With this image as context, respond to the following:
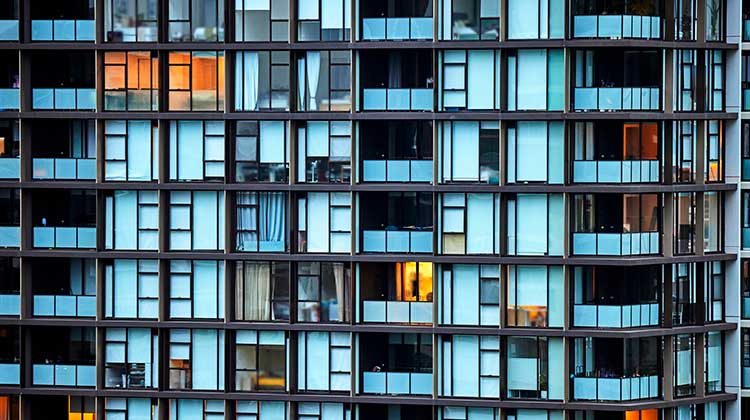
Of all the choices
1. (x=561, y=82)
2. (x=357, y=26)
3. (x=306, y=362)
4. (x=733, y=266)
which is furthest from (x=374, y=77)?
(x=733, y=266)

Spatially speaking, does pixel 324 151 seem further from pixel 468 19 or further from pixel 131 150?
pixel 131 150

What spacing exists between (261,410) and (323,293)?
458cm

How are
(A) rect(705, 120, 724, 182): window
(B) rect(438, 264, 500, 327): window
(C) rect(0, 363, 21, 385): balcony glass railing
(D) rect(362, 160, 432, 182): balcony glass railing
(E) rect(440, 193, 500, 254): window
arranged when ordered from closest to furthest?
(E) rect(440, 193, 500, 254): window → (B) rect(438, 264, 500, 327): window → (D) rect(362, 160, 432, 182): balcony glass railing → (A) rect(705, 120, 724, 182): window → (C) rect(0, 363, 21, 385): balcony glass railing

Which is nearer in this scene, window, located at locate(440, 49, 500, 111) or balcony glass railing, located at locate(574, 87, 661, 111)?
balcony glass railing, located at locate(574, 87, 661, 111)

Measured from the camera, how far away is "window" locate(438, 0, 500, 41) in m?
57.3

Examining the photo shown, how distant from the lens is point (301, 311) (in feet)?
192

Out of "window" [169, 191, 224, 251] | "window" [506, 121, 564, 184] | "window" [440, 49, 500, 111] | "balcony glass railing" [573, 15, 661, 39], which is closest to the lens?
"balcony glass railing" [573, 15, 661, 39]

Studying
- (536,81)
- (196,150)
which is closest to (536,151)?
(536,81)

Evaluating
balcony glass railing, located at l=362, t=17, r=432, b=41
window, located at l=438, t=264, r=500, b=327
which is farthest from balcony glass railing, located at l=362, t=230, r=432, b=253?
balcony glass railing, located at l=362, t=17, r=432, b=41

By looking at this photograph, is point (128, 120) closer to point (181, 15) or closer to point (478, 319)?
point (181, 15)

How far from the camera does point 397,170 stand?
5794 cm

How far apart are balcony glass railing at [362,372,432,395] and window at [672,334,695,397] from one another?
8.45m

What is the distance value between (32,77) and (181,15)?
18.9ft

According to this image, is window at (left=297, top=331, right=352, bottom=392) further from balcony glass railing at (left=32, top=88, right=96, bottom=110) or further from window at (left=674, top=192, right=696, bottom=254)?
window at (left=674, top=192, right=696, bottom=254)
